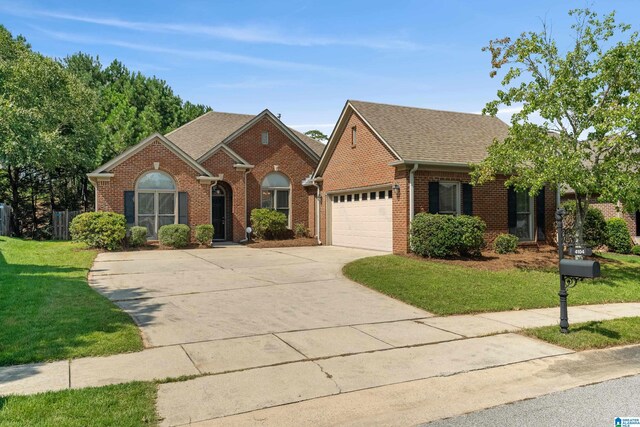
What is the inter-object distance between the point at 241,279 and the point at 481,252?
8.64 m

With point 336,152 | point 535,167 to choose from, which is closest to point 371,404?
point 535,167

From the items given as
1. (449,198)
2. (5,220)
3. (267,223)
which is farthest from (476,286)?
(5,220)

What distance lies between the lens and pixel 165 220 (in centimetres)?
2089

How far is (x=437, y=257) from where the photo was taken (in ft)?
49.5

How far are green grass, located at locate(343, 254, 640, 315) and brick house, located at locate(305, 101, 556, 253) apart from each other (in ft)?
10.1

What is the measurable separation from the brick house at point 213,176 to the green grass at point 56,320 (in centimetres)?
813

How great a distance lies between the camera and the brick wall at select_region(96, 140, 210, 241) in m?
19.9

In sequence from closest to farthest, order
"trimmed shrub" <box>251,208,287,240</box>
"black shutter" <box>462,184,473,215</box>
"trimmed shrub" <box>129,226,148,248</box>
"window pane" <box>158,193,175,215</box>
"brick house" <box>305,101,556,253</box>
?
"brick house" <box>305,101,556,253</box>
"black shutter" <box>462,184,473,215</box>
"trimmed shrub" <box>129,226,148,248</box>
"window pane" <box>158,193,175,215</box>
"trimmed shrub" <box>251,208,287,240</box>

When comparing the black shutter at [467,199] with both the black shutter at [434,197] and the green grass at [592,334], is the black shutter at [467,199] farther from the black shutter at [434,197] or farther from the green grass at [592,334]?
the green grass at [592,334]

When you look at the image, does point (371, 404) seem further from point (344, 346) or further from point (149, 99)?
point (149, 99)

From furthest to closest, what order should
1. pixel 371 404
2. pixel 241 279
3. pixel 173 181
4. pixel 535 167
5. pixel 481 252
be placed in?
pixel 173 181, pixel 481 252, pixel 535 167, pixel 241 279, pixel 371 404

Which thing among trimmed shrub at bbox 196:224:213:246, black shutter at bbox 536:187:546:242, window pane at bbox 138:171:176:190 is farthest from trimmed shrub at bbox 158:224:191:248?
black shutter at bbox 536:187:546:242

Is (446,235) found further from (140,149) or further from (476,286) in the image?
(140,149)

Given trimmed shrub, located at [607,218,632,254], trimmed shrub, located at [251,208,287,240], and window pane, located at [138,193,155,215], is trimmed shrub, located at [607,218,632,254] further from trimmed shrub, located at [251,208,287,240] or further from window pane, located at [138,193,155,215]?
window pane, located at [138,193,155,215]
